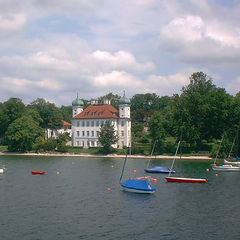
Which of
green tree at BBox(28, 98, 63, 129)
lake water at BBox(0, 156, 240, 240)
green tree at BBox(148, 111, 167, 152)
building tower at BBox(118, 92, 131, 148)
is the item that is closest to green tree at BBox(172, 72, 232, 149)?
green tree at BBox(148, 111, 167, 152)

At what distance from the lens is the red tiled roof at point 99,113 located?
11081cm

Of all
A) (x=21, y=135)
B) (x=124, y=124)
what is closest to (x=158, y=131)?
(x=124, y=124)

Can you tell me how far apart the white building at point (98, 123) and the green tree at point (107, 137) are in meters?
5.87

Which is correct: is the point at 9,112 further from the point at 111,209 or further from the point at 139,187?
the point at 111,209

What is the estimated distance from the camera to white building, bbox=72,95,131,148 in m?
109

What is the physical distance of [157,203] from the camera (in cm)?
4125

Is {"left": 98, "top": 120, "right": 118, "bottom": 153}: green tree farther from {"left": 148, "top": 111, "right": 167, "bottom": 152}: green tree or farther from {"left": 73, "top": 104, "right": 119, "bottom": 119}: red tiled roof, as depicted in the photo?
{"left": 148, "top": 111, "right": 167, "bottom": 152}: green tree

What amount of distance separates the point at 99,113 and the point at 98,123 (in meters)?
3.09

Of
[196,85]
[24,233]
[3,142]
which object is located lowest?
[24,233]

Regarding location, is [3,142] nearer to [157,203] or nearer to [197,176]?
[197,176]

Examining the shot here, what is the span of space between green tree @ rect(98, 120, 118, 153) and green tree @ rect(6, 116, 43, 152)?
20.2 m

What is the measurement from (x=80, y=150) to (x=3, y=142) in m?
32.6

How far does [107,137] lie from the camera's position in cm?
9944

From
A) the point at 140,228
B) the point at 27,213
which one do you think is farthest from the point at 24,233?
the point at 140,228
